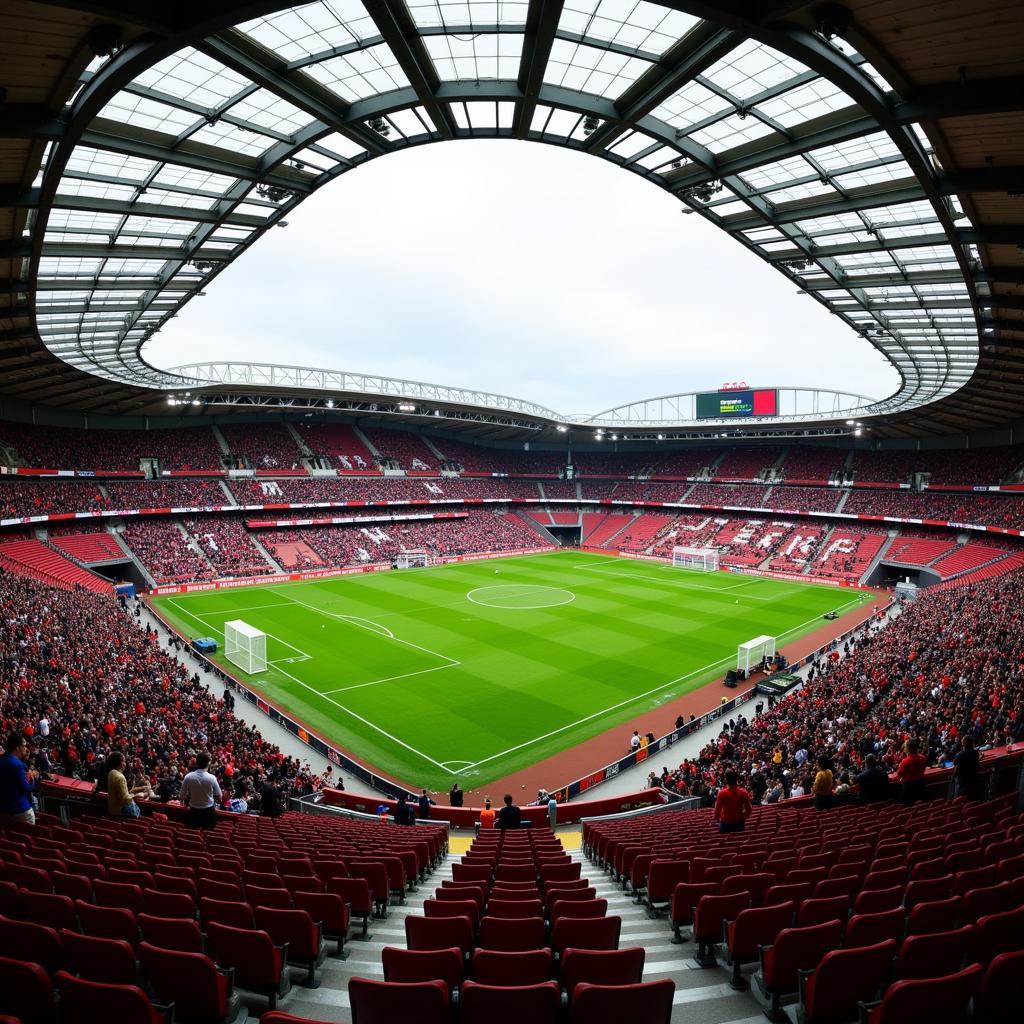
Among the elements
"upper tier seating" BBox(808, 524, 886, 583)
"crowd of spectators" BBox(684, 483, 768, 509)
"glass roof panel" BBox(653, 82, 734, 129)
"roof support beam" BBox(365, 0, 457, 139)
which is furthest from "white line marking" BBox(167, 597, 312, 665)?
"crowd of spectators" BBox(684, 483, 768, 509)

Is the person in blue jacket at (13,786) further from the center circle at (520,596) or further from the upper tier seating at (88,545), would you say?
the upper tier seating at (88,545)

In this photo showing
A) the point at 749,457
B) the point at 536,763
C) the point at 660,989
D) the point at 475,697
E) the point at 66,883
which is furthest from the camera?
the point at 749,457

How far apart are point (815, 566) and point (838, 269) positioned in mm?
40792

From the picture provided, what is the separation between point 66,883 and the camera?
5.56 m

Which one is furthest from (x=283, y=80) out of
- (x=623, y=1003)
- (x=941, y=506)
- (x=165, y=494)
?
(x=941, y=506)

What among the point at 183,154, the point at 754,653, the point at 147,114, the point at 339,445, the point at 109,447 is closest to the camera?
the point at 147,114

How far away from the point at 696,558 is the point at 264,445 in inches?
1742

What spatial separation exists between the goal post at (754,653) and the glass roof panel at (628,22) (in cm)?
2590

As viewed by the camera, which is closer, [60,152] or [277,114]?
[60,152]

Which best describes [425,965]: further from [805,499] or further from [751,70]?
[805,499]

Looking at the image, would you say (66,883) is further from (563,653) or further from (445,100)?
(563,653)

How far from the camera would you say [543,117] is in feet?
42.4

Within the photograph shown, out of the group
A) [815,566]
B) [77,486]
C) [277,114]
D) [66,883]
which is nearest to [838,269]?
[277,114]

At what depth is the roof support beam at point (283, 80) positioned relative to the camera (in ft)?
33.1
